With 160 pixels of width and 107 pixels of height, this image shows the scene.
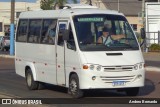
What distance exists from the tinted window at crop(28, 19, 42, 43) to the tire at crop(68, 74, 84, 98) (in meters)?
2.74

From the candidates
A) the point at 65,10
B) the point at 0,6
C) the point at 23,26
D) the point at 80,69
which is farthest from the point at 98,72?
the point at 0,6

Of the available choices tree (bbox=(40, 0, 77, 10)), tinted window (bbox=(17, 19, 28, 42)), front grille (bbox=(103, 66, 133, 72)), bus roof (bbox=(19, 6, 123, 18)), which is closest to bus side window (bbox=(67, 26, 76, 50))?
bus roof (bbox=(19, 6, 123, 18))

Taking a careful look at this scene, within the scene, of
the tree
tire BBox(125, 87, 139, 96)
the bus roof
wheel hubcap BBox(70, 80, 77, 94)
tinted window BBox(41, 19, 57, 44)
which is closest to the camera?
wheel hubcap BBox(70, 80, 77, 94)

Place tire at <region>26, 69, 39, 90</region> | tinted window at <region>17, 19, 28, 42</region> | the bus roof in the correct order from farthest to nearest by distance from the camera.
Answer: tinted window at <region>17, 19, 28, 42</region> < tire at <region>26, 69, 39, 90</region> < the bus roof

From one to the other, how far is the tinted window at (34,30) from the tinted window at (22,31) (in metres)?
0.35

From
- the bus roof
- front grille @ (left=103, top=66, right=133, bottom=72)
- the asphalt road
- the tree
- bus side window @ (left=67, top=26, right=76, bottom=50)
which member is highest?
the bus roof

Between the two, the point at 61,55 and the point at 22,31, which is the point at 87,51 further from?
the point at 22,31

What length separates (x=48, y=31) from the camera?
17234mm

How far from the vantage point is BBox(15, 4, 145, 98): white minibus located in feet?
49.4

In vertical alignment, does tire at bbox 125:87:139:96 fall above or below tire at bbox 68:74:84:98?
below

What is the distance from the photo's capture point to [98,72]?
15.0 meters

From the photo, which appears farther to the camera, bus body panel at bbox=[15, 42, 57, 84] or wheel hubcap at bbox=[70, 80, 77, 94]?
bus body panel at bbox=[15, 42, 57, 84]

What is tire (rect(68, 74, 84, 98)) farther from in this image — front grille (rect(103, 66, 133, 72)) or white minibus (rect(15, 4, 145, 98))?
front grille (rect(103, 66, 133, 72))

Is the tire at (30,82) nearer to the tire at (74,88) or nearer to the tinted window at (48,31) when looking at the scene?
the tinted window at (48,31)
